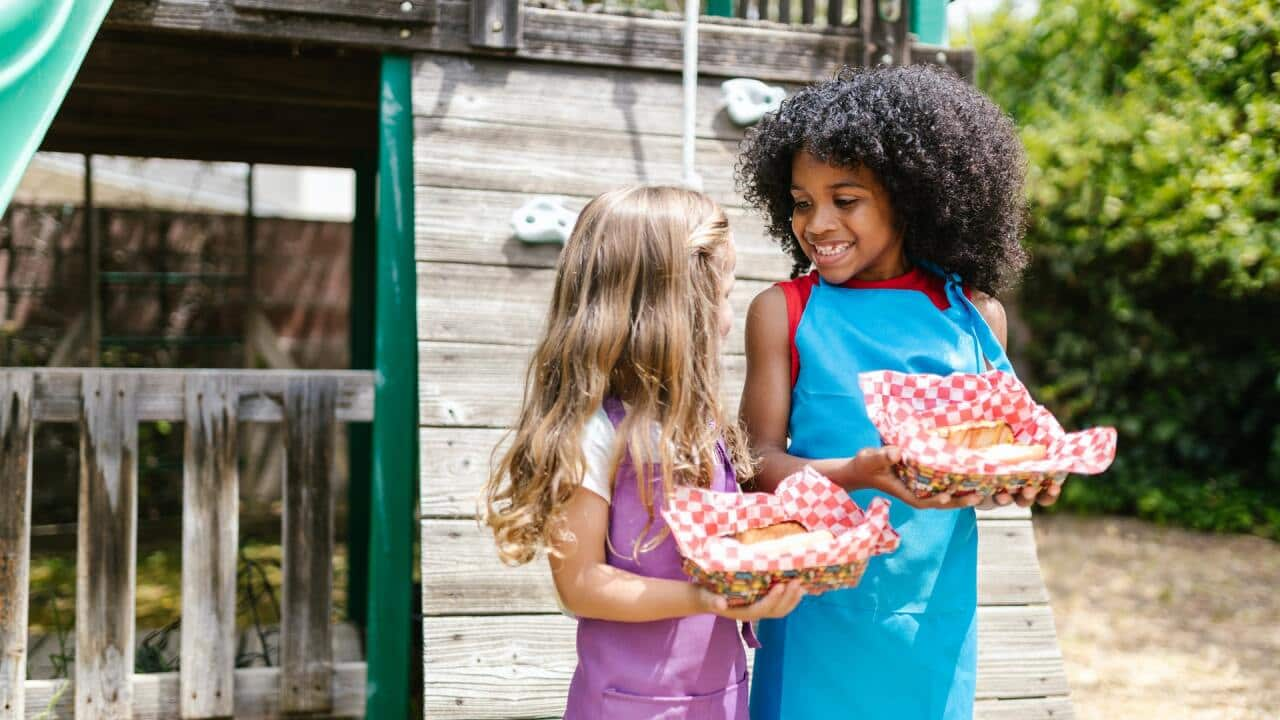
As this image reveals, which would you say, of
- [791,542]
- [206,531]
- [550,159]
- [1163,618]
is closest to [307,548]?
[206,531]

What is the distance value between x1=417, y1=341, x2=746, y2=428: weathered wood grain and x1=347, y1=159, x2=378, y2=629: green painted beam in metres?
2.03

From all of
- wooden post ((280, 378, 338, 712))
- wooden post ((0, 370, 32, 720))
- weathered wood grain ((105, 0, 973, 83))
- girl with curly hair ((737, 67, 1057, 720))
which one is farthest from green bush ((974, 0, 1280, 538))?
wooden post ((0, 370, 32, 720))

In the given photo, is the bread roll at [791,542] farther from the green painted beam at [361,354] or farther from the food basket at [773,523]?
the green painted beam at [361,354]

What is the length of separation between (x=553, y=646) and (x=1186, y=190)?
633cm

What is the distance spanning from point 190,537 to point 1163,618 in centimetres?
503

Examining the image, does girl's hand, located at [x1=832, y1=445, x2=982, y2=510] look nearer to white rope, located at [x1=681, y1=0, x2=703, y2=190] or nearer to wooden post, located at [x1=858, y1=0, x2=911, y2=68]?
white rope, located at [x1=681, y1=0, x2=703, y2=190]

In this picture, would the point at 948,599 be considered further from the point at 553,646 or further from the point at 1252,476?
the point at 1252,476

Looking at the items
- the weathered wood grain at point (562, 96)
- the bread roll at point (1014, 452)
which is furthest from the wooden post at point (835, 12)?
the bread roll at point (1014, 452)

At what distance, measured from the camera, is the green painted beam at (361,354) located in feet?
15.6

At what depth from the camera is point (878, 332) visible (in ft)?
6.20

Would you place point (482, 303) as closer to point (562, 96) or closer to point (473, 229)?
point (473, 229)

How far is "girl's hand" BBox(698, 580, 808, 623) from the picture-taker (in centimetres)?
152

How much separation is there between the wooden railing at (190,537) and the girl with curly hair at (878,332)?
1.69 meters

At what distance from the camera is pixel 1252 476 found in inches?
334
